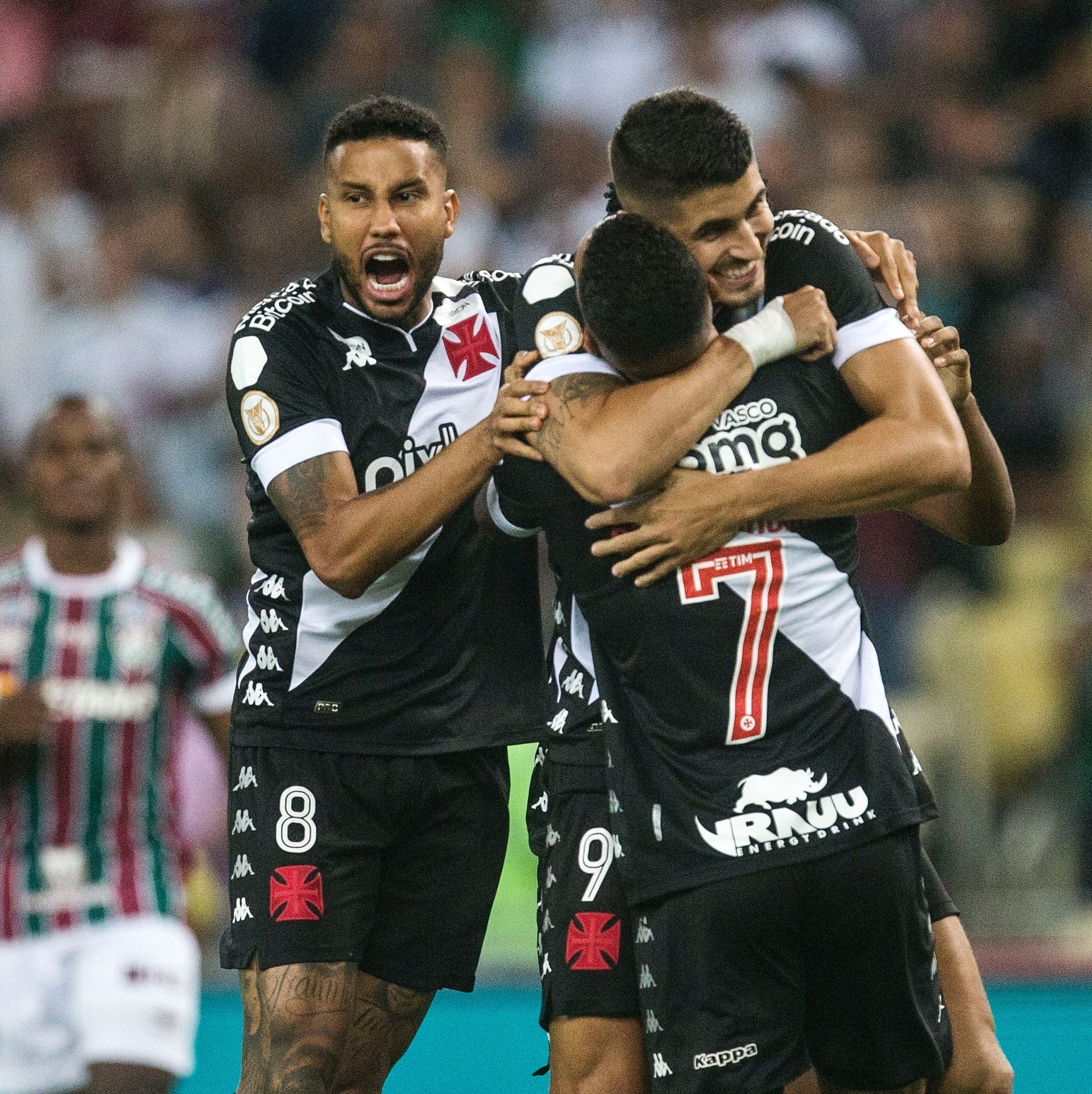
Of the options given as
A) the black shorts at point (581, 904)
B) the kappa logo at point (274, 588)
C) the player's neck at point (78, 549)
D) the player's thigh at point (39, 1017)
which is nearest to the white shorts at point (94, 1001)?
the player's thigh at point (39, 1017)

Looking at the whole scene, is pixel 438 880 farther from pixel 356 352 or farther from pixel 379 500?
pixel 356 352

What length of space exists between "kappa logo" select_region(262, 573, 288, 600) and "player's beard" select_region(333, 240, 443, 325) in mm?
646

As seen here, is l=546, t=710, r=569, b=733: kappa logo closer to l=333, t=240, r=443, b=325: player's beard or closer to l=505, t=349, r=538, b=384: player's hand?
l=505, t=349, r=538, b=384: player's hand

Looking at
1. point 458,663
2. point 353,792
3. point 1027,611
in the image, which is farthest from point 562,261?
point 1027,611

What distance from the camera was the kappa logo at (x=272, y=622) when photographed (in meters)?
4.37

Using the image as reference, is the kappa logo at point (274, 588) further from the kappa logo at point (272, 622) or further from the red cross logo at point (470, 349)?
the red cross logo at point (470, 349)

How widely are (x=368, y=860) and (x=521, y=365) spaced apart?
4.29ft

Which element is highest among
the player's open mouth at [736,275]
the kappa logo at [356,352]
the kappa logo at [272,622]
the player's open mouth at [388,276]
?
the player's open mouth at [388,276]

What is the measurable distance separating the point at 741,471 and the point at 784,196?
5640 millimetres

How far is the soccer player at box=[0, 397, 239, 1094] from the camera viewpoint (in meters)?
5.19

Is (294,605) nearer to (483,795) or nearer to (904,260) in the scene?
(483,795)

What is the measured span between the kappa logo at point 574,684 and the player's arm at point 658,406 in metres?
0.60

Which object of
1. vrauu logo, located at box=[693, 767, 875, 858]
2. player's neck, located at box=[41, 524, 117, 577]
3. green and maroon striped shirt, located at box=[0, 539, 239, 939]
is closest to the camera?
vrauu logo, located at box=[693, 767, 875, 858]

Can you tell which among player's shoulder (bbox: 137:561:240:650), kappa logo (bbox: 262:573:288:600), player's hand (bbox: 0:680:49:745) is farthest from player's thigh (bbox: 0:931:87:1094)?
kappa logo (bbox: 262:573:288:600)
